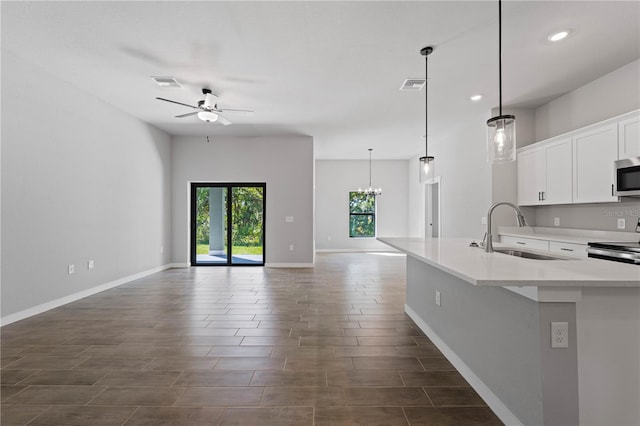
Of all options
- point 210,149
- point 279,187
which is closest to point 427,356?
point 279,187

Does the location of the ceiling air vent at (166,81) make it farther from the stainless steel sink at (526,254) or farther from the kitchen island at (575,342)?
the stainless steel sink at (526,254)

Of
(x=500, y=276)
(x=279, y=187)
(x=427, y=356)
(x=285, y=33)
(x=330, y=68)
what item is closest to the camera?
(x=500, y=276)

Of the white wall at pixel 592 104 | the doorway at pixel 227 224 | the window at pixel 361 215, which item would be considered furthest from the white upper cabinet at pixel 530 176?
the window at pixel 361 215

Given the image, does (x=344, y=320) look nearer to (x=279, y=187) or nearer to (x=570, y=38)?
(x=570, y=38)

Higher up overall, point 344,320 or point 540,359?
point 540,359

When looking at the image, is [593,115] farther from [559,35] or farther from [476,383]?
[476,383]

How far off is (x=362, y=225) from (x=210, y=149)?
539 cm

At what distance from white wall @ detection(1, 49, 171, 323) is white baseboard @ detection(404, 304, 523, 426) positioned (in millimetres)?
4417

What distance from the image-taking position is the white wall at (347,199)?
1012 centimetres

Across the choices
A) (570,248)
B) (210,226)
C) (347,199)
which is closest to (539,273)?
(570,248)

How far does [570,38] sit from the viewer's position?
3041 mm

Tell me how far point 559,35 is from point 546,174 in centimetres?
205

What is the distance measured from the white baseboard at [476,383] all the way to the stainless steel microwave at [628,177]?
8.47 feet

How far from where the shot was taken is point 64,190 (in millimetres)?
4039
